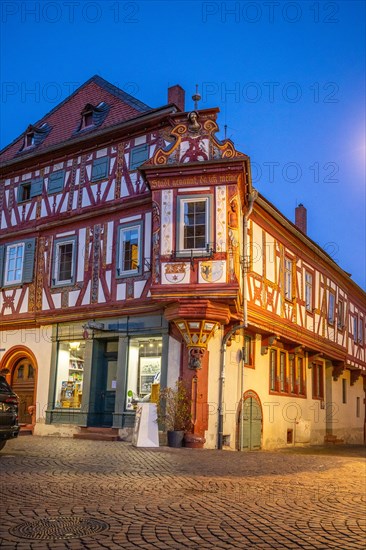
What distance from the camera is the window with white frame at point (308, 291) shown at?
23.8 metres

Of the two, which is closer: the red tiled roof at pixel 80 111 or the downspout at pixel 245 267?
the downspout at pixel 245 267

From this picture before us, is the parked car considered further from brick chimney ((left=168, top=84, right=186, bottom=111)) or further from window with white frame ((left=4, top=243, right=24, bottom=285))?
brick chimney ((left=168, top=84, right=186, bottom=111))

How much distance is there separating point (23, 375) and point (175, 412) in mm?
7478

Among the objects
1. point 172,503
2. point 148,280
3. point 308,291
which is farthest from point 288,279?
point 172,503

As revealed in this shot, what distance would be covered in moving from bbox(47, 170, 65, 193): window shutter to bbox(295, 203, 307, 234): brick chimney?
492 inches

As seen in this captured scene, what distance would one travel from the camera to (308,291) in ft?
79.3

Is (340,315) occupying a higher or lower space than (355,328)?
higher

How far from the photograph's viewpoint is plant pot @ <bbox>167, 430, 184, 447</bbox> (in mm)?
15609

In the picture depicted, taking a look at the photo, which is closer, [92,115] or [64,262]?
[64,262]

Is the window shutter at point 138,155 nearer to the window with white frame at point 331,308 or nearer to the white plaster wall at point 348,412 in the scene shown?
the window with white frame at point 331,308

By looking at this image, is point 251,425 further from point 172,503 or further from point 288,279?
point 172,503

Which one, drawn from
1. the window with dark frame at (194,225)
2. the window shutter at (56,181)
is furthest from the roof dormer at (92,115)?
the window with dark frame at (194,225)

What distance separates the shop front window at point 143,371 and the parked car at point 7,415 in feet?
19.8

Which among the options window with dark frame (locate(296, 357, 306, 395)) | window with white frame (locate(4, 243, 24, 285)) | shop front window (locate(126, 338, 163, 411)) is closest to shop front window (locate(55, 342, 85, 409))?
shop front window (locate(126, 338, 163, 411))
